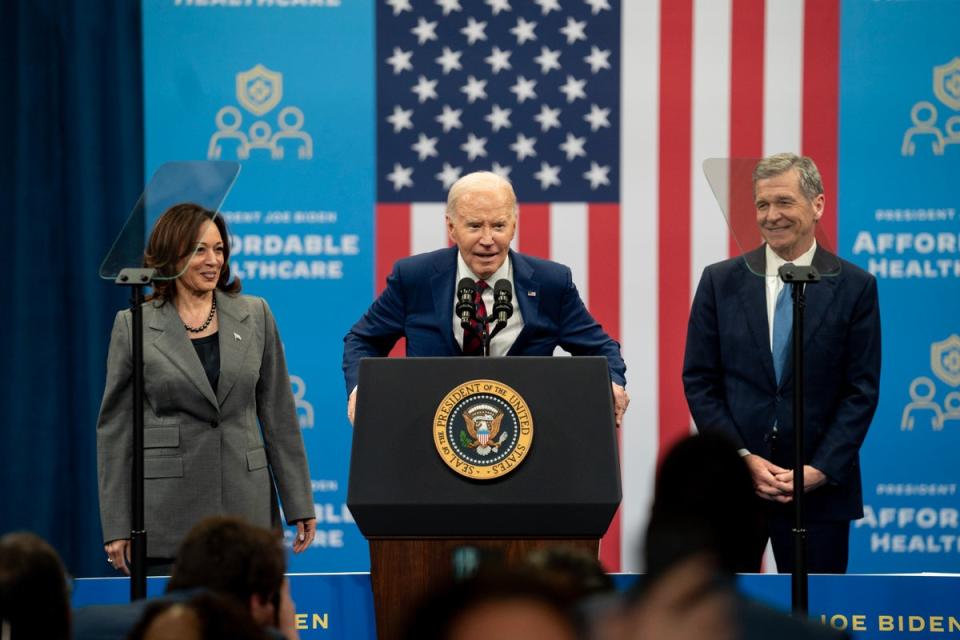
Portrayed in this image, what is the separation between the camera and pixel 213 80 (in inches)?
235

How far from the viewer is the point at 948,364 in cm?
594

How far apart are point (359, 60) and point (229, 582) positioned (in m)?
4.03

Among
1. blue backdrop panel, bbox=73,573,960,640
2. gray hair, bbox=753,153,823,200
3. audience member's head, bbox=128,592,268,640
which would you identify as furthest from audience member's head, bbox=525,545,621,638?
gray hair, bbox=753,153,823,200

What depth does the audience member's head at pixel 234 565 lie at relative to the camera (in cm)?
233

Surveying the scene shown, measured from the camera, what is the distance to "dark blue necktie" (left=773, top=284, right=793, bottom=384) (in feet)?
13.9

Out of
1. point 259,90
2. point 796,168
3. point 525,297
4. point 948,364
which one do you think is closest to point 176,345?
point 525,297

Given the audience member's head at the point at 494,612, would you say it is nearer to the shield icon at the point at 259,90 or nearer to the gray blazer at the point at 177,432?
the gray blazer at the point at 177,432

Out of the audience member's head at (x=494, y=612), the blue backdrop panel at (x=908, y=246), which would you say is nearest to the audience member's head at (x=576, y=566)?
the audience member's head at (x=494, y=612)

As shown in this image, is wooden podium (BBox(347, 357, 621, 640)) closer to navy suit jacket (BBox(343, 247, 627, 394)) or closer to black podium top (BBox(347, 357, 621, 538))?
black podium top (BBox(347, 357, 621, 538))

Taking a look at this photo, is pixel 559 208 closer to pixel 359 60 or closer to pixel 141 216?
pixel 359 60

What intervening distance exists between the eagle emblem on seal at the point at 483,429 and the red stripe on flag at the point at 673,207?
2.83 meters

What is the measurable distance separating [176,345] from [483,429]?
4.30ft

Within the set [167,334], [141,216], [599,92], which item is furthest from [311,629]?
[599,92]

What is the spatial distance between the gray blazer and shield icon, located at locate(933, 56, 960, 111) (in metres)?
3.48
